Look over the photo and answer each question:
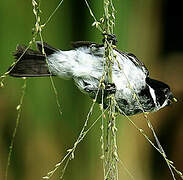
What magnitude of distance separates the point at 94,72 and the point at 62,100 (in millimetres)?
611

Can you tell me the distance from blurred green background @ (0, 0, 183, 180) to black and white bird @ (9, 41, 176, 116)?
40 cm

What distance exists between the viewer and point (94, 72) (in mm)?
1024

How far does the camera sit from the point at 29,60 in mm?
1109

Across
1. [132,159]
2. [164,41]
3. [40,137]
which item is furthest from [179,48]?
[40,137]

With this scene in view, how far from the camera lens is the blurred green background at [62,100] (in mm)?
1561

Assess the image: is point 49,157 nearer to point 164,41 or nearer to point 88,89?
point 164,41

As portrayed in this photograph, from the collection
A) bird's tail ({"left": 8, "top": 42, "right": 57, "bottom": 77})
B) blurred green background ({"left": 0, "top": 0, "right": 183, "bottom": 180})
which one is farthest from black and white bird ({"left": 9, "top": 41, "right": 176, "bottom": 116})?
blurred green background ({"left": 0, "top": 0, "right": 183, "bottom": 180})

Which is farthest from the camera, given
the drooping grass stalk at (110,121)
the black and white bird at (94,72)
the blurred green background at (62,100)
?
the blurred green background at (62,100)

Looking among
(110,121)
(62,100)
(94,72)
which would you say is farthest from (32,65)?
(62,100)

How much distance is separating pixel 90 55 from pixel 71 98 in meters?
0.58

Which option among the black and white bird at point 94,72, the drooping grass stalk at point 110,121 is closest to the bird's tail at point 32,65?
the black and white bird at point 94,72

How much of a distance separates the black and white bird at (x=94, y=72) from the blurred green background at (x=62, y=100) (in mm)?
396

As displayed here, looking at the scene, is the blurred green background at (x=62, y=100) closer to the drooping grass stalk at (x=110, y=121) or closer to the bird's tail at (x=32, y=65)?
the bird's tail at (x=32, y=65)

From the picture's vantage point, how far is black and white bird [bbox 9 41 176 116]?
1.02 meters
